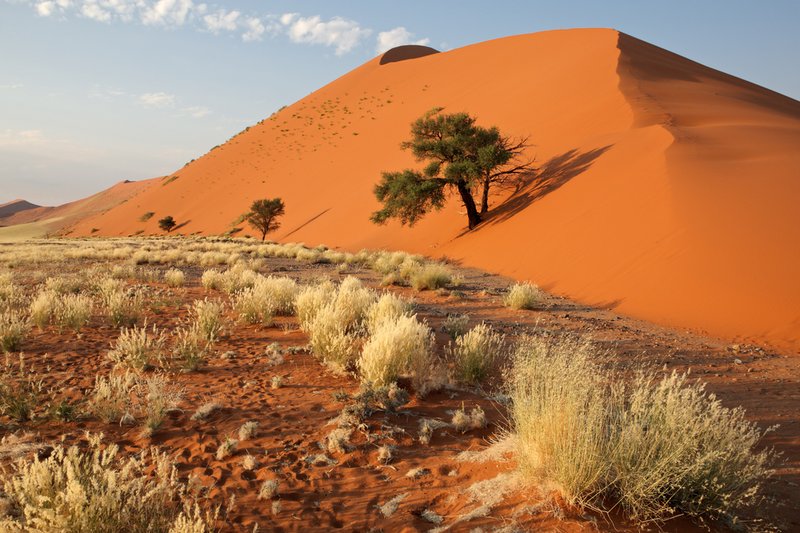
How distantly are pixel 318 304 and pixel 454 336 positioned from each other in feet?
6.71

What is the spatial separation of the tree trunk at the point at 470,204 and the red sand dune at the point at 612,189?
0.97 meters

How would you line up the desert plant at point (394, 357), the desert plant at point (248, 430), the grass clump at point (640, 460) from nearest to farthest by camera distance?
the grass clump at point (640, 460), the desert plant at point (248, 430), the desert plant at point (394, 357)

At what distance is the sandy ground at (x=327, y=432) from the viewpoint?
2.91m

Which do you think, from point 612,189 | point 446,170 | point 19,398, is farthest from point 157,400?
point 446,170

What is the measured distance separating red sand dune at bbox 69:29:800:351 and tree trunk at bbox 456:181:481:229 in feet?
3.17

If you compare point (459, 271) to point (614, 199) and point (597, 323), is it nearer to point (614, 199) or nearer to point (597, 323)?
point (614, 199)

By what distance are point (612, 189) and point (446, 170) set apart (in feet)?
23.8

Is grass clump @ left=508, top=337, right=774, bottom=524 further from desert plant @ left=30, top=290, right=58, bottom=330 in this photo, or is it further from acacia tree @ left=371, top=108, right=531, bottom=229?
acacia tree @ left=371, top=108, right=531, bottom=229

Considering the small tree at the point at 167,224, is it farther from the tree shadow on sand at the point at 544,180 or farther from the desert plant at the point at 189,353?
the desert plant at the point at 189,353

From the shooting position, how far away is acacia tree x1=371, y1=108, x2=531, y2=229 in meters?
20.6

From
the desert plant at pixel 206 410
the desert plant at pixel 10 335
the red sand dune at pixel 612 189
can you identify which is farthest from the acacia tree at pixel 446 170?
the desert plant at pixel 206 410

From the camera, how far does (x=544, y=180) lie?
2044 centimetres

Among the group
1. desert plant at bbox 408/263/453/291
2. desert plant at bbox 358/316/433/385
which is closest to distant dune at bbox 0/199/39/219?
desert plant at bbox 408/263/453/291

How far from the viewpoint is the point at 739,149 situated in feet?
50.9
